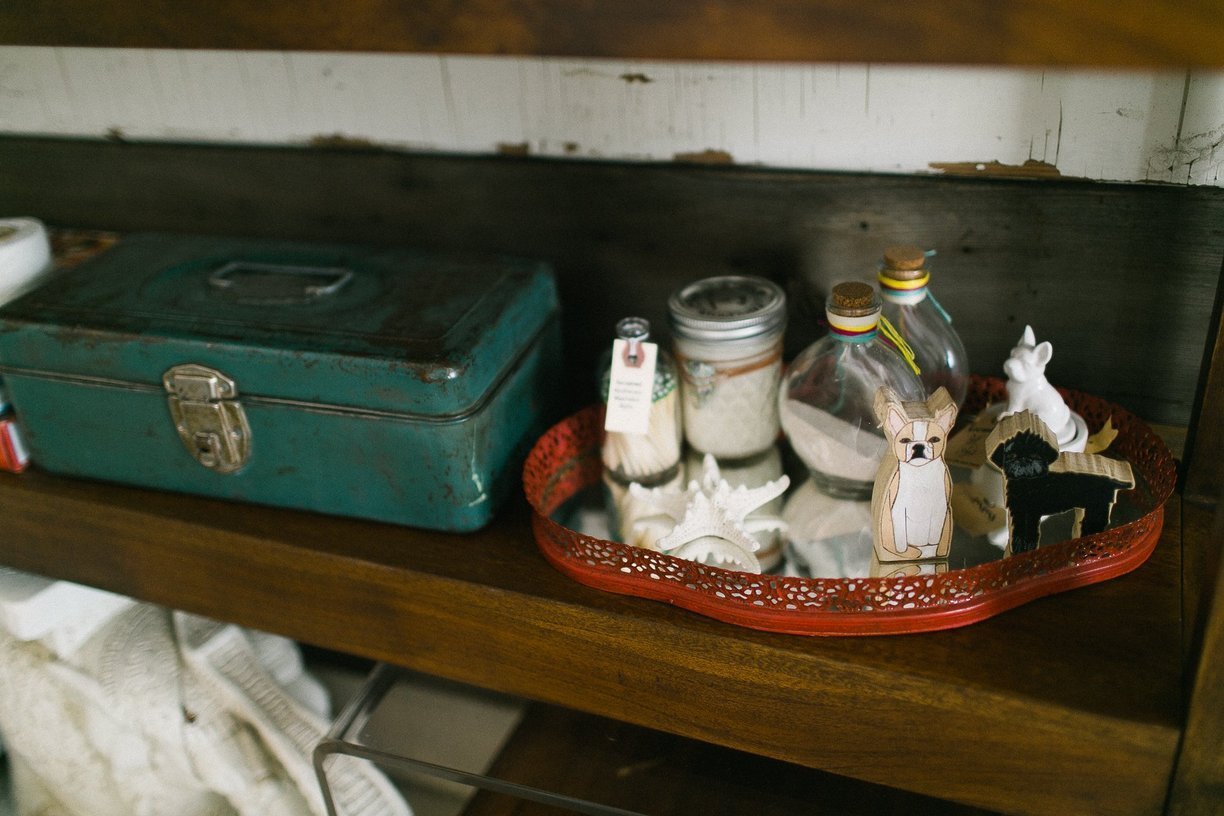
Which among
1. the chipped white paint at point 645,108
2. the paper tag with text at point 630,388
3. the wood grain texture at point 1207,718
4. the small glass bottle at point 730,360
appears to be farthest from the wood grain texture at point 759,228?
the wood grain texture at point 1207,718

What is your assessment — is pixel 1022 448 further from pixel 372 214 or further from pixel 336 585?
pixel 372 214

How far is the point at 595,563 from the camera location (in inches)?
34.4

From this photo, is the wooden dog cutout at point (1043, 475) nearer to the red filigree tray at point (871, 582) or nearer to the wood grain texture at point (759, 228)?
the red filigree tray at point (871, 582)

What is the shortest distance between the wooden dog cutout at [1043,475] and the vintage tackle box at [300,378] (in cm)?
46

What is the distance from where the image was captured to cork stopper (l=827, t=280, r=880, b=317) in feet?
2.78

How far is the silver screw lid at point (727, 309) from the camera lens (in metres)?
0.92

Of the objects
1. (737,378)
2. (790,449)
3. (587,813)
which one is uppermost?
(737,378)

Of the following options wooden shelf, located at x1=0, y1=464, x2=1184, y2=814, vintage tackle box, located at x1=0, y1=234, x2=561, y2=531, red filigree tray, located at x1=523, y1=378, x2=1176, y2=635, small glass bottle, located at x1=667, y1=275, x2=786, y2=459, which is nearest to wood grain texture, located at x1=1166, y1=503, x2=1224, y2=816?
wooden shelf, located at x1=0, y1=464, x2=1184, y2=814

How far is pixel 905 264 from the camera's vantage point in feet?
2.88

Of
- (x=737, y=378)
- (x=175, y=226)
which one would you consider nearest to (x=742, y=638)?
(x=737, y=378)

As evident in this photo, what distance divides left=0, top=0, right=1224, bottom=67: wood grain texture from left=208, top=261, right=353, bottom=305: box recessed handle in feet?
1.07

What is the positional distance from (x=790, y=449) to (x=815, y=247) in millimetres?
219

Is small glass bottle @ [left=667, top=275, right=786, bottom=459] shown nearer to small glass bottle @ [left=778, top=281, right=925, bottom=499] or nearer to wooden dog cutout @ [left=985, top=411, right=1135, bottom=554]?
small glass bottle @ [left=778, top=281, right=925, bottom=499]

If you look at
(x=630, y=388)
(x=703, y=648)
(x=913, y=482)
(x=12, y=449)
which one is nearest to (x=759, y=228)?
(x=630, y=388)
